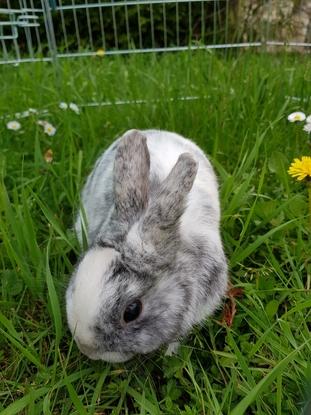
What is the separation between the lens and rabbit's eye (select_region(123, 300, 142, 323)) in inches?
55.4

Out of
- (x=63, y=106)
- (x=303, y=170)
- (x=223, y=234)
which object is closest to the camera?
(x=303, y=170)

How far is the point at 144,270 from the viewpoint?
4.74 ft

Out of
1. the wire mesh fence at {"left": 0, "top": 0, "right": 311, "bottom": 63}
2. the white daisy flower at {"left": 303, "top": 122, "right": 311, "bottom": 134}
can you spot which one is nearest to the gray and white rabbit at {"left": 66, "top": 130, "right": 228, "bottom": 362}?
the white daisy flower at {"left": 303, "top": 122, "right": 311, "bottom": 134}

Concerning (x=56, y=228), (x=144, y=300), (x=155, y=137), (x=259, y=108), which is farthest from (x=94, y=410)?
(x=259, y=108)

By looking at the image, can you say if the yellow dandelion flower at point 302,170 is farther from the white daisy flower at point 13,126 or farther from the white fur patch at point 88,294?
the white daisy flower at point 13,126

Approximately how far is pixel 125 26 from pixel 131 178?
4043mm

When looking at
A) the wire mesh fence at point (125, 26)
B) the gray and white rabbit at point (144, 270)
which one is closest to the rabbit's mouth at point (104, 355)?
the gray and white rabbit at point (144, 270)

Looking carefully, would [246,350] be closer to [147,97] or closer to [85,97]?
[147,97]

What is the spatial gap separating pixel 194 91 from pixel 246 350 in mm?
1809

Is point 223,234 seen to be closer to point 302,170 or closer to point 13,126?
point 302,170

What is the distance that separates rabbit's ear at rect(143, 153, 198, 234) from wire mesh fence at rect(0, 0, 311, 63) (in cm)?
167

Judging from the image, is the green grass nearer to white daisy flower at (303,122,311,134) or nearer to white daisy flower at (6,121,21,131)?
white daisy flower at (6,121,21,131)

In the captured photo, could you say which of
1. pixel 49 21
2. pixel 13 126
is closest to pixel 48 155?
pixel 13 126

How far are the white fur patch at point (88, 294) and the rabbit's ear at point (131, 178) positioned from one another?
0.15 metres
